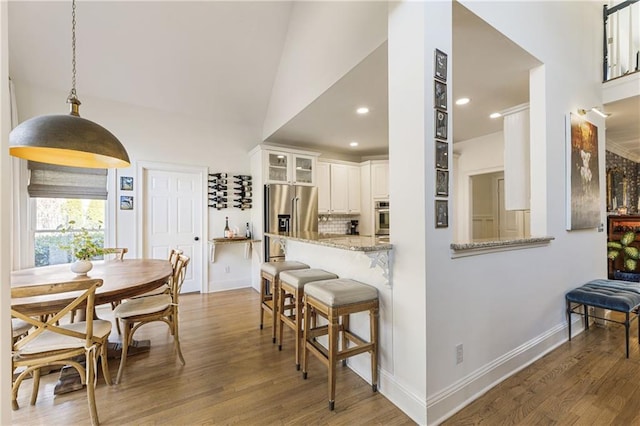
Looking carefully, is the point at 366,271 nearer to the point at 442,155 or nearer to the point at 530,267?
the point at 442,155

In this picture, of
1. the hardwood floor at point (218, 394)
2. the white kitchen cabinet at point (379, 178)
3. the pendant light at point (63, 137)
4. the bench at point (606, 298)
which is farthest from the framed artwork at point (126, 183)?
the bench at point (606, 298)

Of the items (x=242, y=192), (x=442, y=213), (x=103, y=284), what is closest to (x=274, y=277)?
(x=103, y=284)

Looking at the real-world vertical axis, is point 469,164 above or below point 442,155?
above

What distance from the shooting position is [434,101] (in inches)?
68.5

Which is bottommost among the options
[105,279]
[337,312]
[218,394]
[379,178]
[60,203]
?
[218,394]

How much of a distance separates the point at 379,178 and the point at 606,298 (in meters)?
3.69

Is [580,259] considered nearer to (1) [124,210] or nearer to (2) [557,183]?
(2) [557,183]

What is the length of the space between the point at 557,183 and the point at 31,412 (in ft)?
15.1

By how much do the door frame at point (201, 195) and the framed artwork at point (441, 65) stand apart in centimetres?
391

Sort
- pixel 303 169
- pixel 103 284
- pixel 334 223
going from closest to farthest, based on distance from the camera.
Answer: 1. pixel 103 284
2. pixel 303 169
3. pixel 334 223

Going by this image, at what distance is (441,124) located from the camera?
1773 millimetres

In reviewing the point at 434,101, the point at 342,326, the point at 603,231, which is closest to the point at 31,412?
the point at 342,326

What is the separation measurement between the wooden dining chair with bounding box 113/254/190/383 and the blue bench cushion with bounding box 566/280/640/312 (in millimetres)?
3763

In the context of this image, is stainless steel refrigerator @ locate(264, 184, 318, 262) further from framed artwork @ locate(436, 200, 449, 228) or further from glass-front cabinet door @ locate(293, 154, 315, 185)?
framed artwork @ locate(436, 200, 449, 228)
